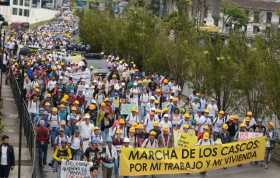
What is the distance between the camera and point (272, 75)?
24.5 metres

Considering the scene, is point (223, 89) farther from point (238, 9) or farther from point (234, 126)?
point (238, 9)

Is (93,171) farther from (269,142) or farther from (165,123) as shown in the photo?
(269,142)

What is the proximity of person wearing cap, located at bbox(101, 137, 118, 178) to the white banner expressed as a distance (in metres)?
0.86

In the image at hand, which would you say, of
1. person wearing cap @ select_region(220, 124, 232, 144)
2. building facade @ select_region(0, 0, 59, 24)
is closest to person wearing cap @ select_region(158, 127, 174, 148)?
person wearing cap @ select_region(220, 124, 232, 144)

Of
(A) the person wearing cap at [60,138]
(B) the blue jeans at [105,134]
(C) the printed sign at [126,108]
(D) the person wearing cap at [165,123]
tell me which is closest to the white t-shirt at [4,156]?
(A) the person wearing cap at [60,138]

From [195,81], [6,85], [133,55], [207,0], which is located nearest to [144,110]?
[195,81]

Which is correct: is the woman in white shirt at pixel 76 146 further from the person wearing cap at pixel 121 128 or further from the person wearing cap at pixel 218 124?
the person wearing cap at pixel 218 124

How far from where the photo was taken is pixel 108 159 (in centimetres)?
1812

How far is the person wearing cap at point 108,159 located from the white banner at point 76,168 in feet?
2.82

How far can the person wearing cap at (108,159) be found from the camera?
59.3ft

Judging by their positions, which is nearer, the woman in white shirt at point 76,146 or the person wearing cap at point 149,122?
the woman in white shirt at point 76,146

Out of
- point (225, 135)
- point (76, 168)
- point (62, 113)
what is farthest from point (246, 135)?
point (76, 168)

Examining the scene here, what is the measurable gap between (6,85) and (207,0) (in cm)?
6863

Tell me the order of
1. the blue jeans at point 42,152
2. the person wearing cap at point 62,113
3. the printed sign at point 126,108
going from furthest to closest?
the printed sign at point 126,108, the person wearing cap at point 62,113, the blue jeans at point 42,152
